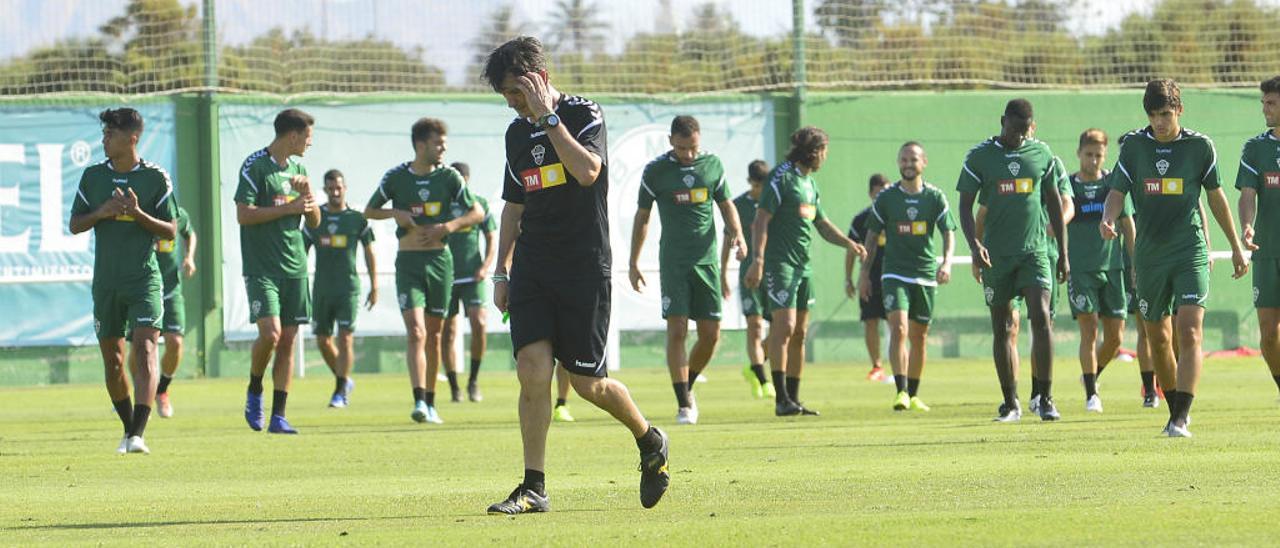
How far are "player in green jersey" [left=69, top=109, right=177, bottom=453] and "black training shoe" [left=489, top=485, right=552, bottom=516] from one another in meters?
4.92

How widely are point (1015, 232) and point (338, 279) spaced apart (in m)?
7.44

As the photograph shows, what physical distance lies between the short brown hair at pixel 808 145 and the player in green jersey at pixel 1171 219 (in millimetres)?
3877

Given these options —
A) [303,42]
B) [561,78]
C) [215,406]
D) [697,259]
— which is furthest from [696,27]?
[697,259]

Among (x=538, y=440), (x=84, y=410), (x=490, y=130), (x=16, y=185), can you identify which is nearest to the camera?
(x=538, y=440)

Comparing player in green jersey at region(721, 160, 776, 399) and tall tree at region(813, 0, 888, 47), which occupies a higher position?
tall tree at region(813, 0, 888, 47)

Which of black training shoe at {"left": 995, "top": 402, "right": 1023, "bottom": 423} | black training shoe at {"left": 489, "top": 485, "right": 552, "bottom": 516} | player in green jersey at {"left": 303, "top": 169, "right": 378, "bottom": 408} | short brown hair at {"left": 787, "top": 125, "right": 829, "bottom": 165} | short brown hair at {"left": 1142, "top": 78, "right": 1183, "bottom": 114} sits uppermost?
short brown hair at {"left": 1142, "top": 78, "right": 1183, "bottom": 114}

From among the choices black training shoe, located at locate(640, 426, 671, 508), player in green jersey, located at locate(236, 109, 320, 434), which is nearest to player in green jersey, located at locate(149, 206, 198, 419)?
player in green jersey, located at locate(236, 109, 320, 434)

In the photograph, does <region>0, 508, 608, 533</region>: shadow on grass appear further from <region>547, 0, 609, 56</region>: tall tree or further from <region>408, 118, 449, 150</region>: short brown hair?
<region>547, 0, 609, 56</region>: tall tree

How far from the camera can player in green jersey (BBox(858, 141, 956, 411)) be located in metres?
16.3

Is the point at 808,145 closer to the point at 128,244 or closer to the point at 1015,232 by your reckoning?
the point at 1015,232

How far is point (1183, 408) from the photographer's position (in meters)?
11.8

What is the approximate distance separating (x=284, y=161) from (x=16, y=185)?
475 inches

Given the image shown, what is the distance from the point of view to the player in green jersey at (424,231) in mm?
16109

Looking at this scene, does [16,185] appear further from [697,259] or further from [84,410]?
[697,259]
